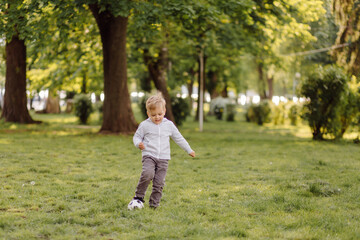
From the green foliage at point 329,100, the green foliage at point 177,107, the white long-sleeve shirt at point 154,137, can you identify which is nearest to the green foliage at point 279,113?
the green foliage at point 177,107

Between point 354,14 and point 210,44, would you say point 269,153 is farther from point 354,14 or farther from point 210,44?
point 210,44

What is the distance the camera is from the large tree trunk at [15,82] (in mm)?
20047

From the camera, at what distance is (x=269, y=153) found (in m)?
12.2

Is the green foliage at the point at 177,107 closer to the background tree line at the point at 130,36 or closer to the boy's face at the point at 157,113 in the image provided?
the background tree line at the point at 130,36

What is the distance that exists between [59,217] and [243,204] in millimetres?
2364

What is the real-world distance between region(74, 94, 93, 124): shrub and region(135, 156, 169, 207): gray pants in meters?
18.1

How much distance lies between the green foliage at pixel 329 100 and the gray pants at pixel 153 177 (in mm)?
10658

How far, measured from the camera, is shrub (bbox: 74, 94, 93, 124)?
76.6ft

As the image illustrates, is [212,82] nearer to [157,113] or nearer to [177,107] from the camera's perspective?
[177,107]

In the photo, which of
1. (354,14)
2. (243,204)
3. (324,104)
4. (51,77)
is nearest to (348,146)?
(324,104)

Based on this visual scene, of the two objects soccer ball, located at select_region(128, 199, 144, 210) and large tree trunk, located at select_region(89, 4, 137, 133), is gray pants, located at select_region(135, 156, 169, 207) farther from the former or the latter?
large tree trunk, located at select_region(89, 4, 137, 133)

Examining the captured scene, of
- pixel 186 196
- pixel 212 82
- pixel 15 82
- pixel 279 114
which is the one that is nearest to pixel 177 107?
pixel 15 82

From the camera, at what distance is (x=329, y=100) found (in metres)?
15.4

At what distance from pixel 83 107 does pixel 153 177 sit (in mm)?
18502
